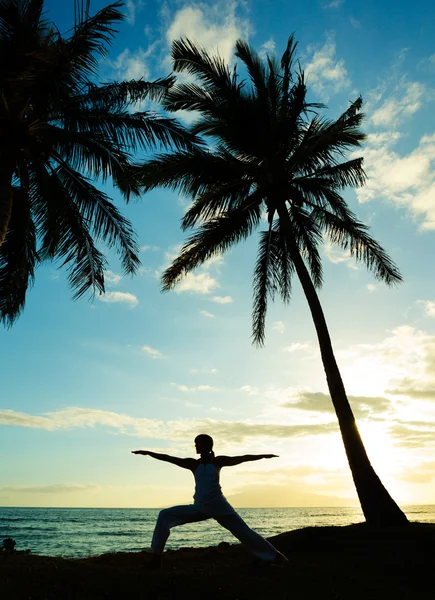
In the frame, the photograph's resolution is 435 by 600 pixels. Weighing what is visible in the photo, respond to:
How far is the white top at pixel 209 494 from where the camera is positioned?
6.12m

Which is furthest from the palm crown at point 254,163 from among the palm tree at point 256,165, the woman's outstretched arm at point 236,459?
the woman's outstretched arm at point 236,459

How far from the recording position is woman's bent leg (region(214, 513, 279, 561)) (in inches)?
244

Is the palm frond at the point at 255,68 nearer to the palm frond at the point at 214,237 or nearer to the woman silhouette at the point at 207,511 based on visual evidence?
the palm frond at the point at 214,237

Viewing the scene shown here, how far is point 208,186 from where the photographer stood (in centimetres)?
1455

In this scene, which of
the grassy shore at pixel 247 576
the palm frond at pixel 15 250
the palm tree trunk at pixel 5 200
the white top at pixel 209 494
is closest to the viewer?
the grassy shore at pixel 247 576

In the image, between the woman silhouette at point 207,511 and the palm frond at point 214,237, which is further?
the palm frond at point 214,237

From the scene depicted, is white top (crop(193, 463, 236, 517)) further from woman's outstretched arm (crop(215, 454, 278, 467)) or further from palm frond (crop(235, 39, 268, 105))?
palm frond (crop(235, 39, 268, 105))

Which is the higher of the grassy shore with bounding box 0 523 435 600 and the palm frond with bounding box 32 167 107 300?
the palm frond with bounding box 32 167 107 300

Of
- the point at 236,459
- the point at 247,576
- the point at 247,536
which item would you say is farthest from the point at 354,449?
the point at 247,576

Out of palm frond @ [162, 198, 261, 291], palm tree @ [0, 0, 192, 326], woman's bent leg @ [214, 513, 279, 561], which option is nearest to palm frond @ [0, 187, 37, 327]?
palm tree @ [0, 0, 192, 326]

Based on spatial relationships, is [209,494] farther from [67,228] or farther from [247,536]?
[67,228]

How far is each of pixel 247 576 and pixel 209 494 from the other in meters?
1.15

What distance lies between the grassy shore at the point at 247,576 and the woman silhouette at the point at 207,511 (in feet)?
0.97

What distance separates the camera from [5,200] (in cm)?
948
